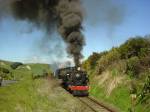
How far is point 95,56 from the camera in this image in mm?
47562

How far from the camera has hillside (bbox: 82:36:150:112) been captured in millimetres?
20053

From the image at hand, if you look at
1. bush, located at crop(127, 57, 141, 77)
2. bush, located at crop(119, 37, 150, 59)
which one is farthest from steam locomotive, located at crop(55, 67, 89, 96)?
bush, located at crop(127, 57, 141, 77)

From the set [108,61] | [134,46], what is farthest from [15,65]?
[134,46]

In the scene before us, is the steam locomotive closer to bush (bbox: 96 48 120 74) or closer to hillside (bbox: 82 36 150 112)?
hillside (bbox: 82 36 150 112)

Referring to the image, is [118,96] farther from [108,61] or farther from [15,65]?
[15,65]

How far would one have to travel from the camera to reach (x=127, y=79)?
86.2ft

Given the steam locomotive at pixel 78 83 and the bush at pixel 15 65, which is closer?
the steam locomotive at pixel 78 83

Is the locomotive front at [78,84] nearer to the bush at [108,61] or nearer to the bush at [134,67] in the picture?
the bush at [108,61]

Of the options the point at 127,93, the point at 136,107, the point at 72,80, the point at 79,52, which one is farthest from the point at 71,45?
the point at 136,107

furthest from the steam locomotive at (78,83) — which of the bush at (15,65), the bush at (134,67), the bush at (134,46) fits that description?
the bush at (15,65)

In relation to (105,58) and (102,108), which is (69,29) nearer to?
(105,58)

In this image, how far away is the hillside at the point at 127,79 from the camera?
789 inches

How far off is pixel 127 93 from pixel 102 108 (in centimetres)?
234

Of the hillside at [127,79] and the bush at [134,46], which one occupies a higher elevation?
the bush at [134,46]
